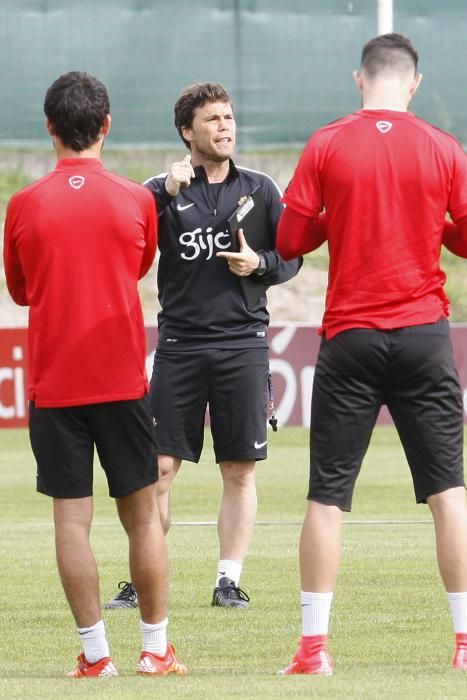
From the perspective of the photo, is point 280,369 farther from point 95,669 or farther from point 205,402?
point 95,669

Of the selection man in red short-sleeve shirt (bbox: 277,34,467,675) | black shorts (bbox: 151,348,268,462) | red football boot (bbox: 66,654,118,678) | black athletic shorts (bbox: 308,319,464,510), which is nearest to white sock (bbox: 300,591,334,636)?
man in red short-sleeve shirt (bbox: 277,34,467,675)

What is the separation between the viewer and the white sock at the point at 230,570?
755cm

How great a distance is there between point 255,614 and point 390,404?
75.5 inches

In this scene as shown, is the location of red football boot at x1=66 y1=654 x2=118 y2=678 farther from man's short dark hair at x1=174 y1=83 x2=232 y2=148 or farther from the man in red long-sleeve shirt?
man's short dark hair at x1=174 y1=83 x2=232 y2=148

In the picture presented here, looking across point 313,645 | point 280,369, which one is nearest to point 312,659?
point 313,645

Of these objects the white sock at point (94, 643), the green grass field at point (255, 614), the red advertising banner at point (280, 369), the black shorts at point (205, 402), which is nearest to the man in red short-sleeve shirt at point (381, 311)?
the green grass field at point (255, 614)

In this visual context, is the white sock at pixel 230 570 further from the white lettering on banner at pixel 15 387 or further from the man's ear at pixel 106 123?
the white lettering on banner at pixel 15 387

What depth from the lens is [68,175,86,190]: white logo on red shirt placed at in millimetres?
5522

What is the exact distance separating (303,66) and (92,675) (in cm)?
1780

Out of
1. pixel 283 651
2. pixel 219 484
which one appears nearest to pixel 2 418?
pixel 219 484

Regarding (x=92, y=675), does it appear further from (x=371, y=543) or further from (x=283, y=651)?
(x=371, y=543)

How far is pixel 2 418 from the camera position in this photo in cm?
1831

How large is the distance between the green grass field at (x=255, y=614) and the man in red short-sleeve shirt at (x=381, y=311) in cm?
43

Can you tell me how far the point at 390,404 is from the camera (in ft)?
18.4
